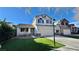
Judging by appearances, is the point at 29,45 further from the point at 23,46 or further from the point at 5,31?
the point at 5,31

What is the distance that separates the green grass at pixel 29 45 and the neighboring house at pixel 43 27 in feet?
0.38

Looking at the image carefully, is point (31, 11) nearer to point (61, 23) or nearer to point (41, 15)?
point (41, 15)

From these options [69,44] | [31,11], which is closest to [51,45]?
[69,44]

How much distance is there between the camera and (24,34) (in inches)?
186

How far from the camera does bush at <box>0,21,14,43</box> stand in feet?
15.2

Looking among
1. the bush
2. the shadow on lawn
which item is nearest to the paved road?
the shadow on lawn

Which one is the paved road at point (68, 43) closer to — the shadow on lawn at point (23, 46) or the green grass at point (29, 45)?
the green grass at point (29, 45)

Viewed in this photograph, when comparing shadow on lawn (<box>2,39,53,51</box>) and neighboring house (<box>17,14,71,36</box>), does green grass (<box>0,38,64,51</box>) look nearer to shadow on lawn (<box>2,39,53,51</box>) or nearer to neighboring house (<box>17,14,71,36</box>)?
shadow on lawn (<box>2,39,53,51</box>)

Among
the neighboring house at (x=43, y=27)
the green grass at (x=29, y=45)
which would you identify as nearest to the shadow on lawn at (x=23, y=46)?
the green grass at (x=29, y=45)

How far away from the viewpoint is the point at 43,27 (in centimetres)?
469

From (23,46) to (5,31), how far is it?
0.39 metres

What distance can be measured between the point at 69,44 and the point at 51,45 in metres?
0.29
